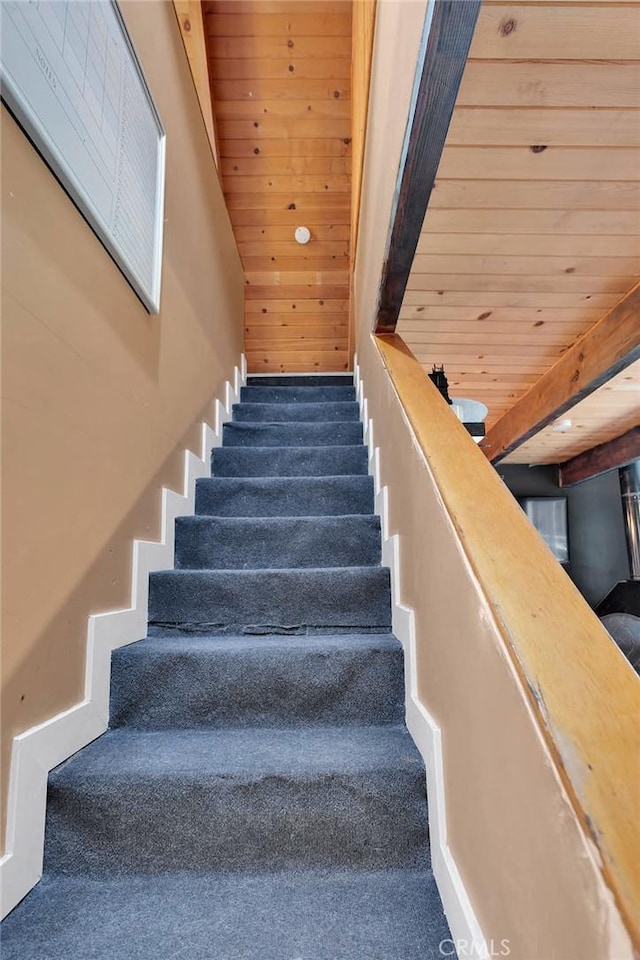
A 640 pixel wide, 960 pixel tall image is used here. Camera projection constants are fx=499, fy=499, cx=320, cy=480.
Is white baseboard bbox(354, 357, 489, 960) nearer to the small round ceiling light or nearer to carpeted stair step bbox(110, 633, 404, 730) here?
carpeted stair step bbox(110, 633, 404, 730)

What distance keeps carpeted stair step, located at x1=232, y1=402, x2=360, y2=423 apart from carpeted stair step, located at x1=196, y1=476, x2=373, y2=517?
80 centimetres

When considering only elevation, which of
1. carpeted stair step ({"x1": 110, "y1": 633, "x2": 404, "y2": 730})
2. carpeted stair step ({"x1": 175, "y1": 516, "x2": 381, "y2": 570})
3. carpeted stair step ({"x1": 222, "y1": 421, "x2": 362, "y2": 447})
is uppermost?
carpeted stair step ({"x1": 222, "y1": 421, "x2": 362, "y2": 447})

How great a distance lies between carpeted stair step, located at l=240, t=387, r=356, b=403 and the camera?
3.10 meters

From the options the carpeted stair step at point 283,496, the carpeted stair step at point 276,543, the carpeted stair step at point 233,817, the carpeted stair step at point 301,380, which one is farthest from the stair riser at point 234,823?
the carpeted stair step at point 301,380

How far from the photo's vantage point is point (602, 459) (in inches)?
160

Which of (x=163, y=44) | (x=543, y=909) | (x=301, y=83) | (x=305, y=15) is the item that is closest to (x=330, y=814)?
(x=543, y=909)

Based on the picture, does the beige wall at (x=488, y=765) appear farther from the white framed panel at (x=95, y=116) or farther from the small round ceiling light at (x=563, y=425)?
the small round ceiling light at (x=563, y=425)

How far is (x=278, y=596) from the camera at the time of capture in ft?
4.95

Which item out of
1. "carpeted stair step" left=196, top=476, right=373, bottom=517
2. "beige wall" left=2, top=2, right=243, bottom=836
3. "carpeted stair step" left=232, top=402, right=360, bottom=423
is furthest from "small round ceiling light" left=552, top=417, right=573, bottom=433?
"beige wall" left=2, top=2, right=243, bottom=836

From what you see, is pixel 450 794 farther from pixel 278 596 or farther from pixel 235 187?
pixel 235 187

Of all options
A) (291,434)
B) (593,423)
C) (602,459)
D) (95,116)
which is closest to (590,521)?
(602,459)

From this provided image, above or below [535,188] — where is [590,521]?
below
